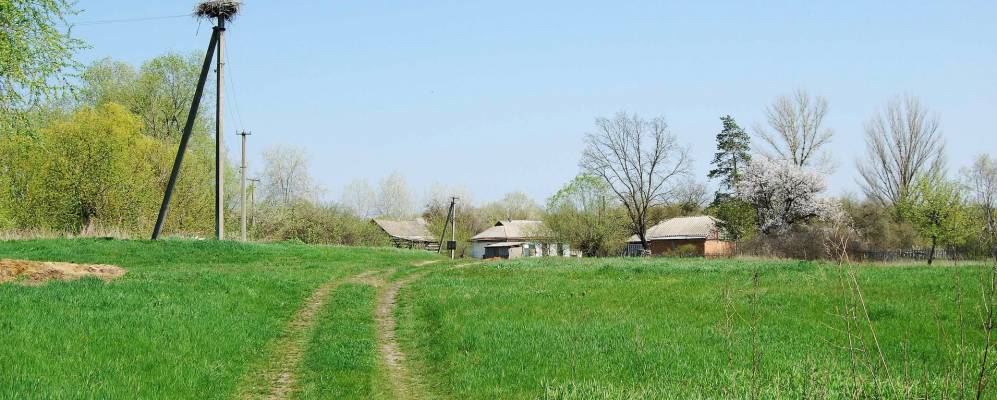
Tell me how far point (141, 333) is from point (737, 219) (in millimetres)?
51721

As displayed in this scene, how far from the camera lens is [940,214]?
156 feet

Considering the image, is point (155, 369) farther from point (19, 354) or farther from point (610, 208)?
point (610, 208)

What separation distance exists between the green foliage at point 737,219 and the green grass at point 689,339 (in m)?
34.6

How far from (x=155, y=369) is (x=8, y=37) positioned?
1390 centimetres

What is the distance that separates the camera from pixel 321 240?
2682 inches

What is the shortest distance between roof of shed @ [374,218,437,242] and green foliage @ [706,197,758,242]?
5481cm

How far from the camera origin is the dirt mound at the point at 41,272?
18000 mm

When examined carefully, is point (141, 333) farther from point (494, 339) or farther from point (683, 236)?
point (683, 236)

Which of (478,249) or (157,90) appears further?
(478,249)

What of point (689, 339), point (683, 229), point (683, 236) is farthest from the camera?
point (683, 229)

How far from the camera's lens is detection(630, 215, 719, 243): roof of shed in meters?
71.4

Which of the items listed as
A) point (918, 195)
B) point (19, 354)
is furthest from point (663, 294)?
point (918, 195)

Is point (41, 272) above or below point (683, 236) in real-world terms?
below

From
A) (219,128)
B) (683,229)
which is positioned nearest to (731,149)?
(683,229)
